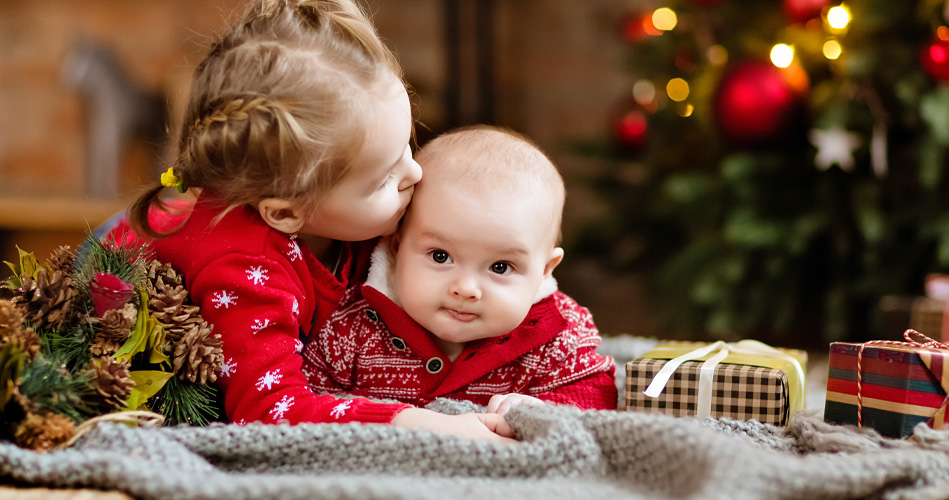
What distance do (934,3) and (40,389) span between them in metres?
1.60

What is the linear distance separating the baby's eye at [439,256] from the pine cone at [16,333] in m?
0.40

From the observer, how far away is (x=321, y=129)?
812mm

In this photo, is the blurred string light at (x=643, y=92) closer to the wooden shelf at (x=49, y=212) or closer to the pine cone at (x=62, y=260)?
the wooden shelf at (x=49, y=212)

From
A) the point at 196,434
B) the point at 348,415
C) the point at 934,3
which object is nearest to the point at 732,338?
the point at 934,3

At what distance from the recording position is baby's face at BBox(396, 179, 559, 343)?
88 cm

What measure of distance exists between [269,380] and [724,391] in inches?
19.1

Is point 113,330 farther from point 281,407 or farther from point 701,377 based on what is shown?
point 701,377

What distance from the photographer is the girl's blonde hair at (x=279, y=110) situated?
0.80 m

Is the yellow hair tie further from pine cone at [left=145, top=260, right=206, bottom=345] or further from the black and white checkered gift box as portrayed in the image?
the black and white checkered gift box

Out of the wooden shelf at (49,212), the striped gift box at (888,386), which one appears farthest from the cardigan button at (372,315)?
the wooden shelf at (49,212)

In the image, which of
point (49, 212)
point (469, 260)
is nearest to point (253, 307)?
point (469, 260)

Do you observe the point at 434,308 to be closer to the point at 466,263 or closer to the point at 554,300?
the point at 466,263

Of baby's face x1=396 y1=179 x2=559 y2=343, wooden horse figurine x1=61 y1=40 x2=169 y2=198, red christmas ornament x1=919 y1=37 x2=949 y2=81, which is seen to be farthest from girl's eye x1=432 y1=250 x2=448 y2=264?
wooden horse figurine x1=61 y1=40 x2=169 y2=198

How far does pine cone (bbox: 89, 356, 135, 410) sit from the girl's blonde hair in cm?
20
